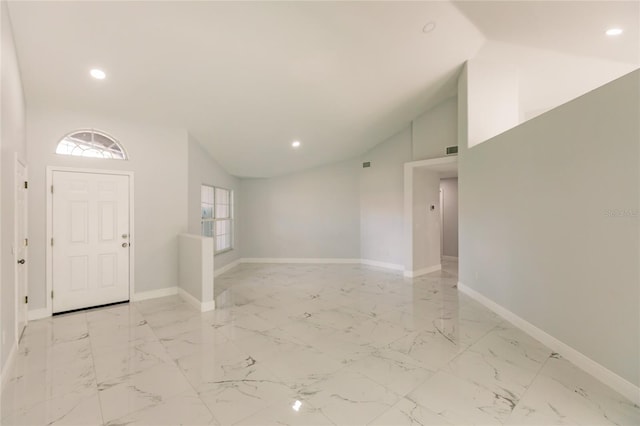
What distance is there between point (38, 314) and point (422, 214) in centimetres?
653

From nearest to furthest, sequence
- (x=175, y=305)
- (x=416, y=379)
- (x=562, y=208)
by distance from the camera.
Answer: (x=416, y=379) < (x=562, y=208) < (x=175, y=305)

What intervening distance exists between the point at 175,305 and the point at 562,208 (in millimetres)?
4914

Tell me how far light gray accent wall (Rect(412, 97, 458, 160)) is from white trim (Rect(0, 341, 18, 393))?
6426 mm

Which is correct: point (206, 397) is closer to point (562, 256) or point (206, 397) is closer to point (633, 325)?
point (633, 325)

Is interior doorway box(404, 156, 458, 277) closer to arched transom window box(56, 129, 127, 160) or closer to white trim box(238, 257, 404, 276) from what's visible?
white trim box(238, 257, 404, 276)

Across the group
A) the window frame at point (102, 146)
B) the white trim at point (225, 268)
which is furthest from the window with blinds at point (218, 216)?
the window frame at point (102, 146)

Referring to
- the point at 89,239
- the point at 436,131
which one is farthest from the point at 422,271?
the point at 89,239

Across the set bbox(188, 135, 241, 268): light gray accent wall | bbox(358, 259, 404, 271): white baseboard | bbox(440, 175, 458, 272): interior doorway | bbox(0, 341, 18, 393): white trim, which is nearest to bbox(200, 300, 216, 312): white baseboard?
bbox(188, 135, 241, 268): light gray accent wall

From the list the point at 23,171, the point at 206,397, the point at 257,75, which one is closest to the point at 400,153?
the point at 257,75

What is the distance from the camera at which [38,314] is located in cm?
360

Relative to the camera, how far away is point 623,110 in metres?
2.12

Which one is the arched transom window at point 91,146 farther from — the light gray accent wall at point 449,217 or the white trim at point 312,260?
the light gray accent wall at point 449,217

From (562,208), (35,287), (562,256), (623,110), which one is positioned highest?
(623,110)

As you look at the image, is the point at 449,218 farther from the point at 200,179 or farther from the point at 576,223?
the point at 200,179
